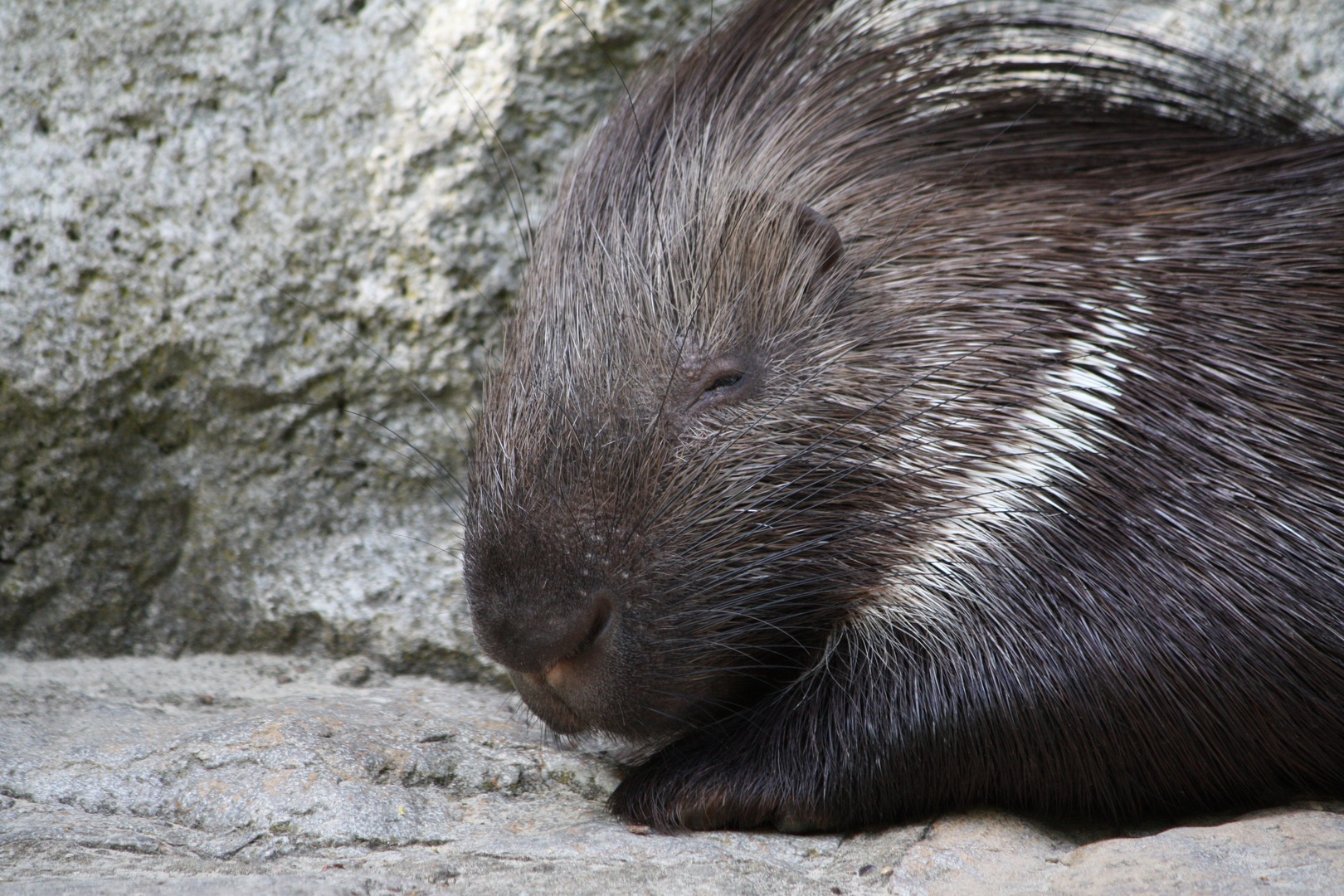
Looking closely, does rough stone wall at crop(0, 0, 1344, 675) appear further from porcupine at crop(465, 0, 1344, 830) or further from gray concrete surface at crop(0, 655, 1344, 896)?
porcupine at crop(465, 0, 1344, 830)

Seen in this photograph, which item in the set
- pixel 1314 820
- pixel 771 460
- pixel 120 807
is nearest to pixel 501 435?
pixel 771 460

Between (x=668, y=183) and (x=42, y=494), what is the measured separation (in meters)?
1.33

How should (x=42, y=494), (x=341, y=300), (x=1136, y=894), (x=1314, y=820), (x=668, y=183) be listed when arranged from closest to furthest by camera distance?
(x=1136, y=894) → (x=1314, y=820) → (x=668, y=183) → (x=42, y=494) → (x=341, y=300)

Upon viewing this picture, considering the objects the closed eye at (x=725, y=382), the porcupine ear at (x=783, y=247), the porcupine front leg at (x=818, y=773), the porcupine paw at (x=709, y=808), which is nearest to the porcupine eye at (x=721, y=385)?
the closed eye at (x=725, y=382)

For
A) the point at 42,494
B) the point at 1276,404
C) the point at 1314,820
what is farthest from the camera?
the point at 42,494

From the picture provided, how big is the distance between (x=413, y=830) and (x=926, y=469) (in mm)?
894

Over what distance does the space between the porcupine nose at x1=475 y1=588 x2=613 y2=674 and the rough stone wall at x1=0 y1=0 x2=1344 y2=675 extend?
2.18 feet

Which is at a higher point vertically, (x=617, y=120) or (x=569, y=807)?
(x=617, y=120)

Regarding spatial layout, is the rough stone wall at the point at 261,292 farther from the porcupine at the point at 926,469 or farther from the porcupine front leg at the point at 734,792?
the porcupine front leg at the point at 734,792

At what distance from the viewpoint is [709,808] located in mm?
1785

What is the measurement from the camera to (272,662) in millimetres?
2453

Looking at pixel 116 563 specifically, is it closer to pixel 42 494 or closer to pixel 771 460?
pixel 42 494

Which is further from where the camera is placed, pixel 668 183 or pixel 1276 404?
pixel 668 183

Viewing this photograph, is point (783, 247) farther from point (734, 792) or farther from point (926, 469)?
point (734, 792)
